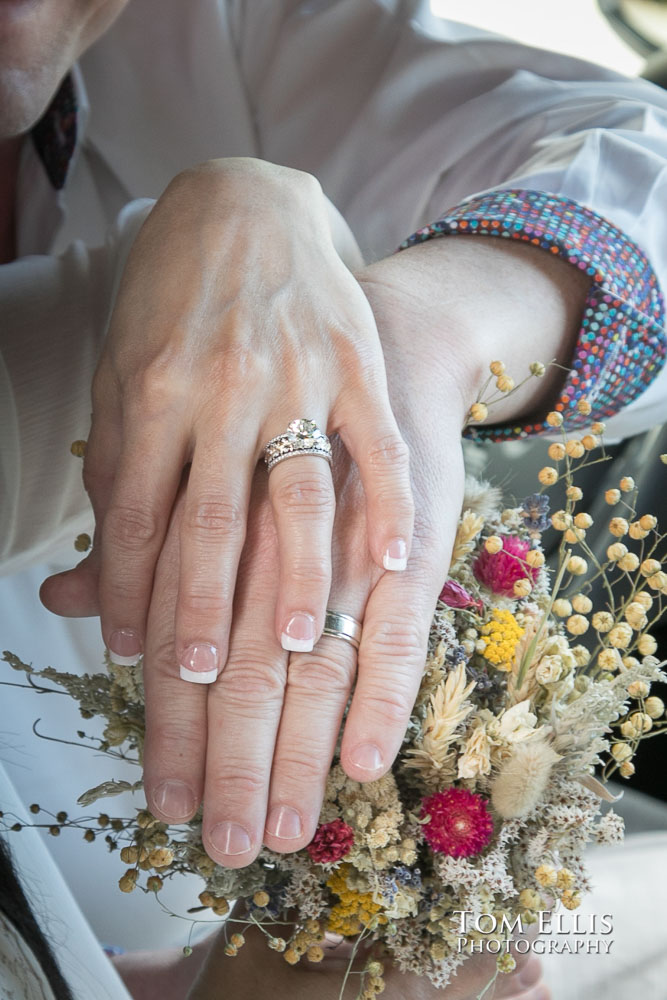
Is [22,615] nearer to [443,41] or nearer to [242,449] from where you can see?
[242,449]

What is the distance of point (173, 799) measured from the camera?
477 millimetres

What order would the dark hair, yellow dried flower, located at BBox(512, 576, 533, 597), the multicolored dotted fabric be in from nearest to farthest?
the dark hair, yellow dried flower, located at BBox(512, 576, 533, 597), the multicolored dotted fabric

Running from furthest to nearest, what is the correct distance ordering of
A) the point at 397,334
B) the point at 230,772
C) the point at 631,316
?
the point at 631,316 < the point at 397,334 < the point at 230,772

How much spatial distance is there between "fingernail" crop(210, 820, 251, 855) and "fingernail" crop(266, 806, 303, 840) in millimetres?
16

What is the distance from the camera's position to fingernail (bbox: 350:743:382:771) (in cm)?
48

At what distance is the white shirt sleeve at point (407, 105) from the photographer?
96 centimetres

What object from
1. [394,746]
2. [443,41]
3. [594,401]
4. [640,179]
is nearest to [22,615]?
[394,746]

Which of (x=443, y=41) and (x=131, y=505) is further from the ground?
(x=443, y=41)

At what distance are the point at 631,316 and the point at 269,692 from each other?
484mm

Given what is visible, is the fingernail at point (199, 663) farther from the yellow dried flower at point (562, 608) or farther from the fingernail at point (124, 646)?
the yellow dried flower at point (562, 608)

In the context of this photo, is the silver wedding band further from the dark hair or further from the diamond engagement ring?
the dark hair

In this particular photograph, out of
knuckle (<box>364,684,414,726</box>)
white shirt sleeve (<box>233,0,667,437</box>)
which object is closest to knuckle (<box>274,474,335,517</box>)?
knuckle (<box>364,684,414,726</box>)

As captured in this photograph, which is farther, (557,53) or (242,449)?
(557,53)

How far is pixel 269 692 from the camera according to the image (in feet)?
1.59
